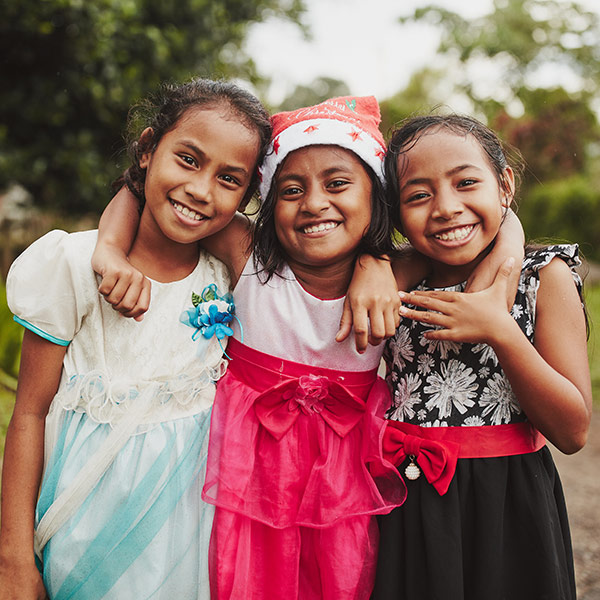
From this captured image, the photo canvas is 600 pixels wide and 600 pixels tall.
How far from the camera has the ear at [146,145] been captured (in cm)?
184

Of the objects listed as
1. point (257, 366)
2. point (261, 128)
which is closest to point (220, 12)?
point (261, 128)

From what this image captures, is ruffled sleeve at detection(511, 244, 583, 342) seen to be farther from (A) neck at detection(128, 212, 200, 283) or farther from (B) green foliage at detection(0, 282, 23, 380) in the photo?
(B) green foliage at detection(0, 282, 23, 380)

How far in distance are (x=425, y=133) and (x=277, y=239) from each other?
507 millimetres

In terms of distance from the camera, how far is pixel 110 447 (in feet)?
5.34

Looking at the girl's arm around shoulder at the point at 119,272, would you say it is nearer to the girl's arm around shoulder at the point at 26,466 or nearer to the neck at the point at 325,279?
the girl's arm around shoulder at the point at 26,466

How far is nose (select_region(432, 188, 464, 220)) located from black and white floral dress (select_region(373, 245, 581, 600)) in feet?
0.80

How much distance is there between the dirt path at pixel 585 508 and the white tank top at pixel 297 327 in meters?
1.74

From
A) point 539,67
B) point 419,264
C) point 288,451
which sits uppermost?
point 539,67

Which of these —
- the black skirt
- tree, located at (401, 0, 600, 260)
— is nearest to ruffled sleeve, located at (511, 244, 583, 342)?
the black skirt

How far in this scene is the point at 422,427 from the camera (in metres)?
1.70

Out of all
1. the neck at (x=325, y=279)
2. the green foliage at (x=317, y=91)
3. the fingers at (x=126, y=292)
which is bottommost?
the fingers at (x=126, y=292)

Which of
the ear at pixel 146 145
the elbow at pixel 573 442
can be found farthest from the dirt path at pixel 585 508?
the ear at pixel 146 145

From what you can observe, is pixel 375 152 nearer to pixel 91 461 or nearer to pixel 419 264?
pixel 419 264

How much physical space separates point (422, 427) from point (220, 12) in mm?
4995
